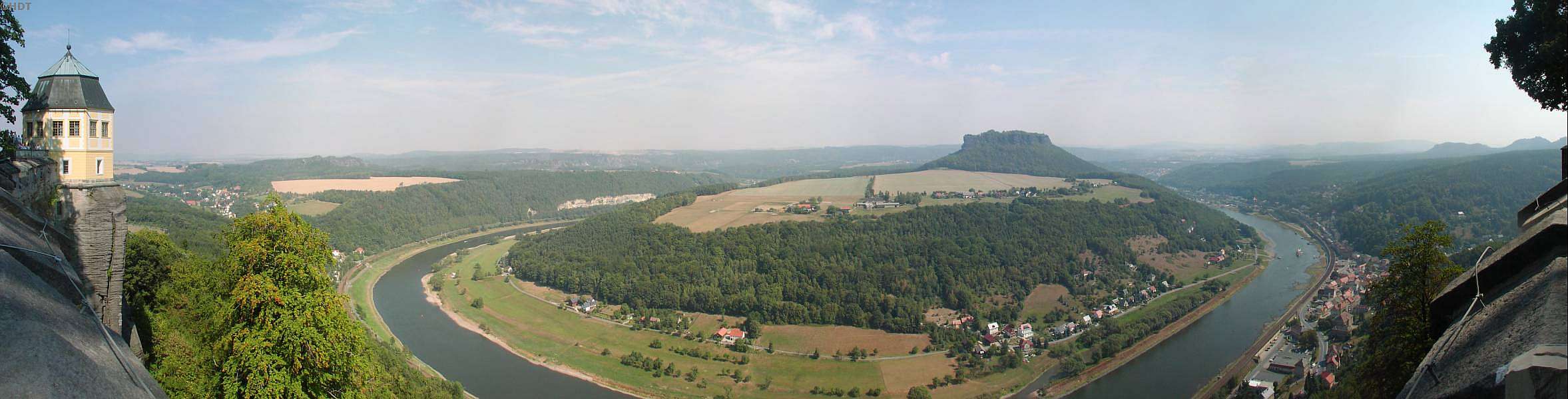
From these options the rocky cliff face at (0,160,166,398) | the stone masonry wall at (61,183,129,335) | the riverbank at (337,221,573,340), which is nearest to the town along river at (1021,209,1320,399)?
the stone masonry wall at (61,183,129,335)

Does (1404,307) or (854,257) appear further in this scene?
(854,257)

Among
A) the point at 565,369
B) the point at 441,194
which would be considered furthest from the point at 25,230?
the point at 441,194

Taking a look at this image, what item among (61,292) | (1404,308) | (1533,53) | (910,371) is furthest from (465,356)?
(1533,53)

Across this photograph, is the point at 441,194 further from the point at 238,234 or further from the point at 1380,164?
the point at 1380,164

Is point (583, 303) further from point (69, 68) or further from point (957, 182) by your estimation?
point (957, 182)

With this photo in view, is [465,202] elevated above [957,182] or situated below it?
below

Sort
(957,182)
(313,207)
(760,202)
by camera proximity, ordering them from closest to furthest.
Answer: (760,202) < (313,207) < (957,182)

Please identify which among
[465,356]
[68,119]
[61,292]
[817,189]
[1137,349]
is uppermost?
[68,119]

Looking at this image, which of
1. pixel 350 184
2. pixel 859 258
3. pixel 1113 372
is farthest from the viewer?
pixel 350 184
